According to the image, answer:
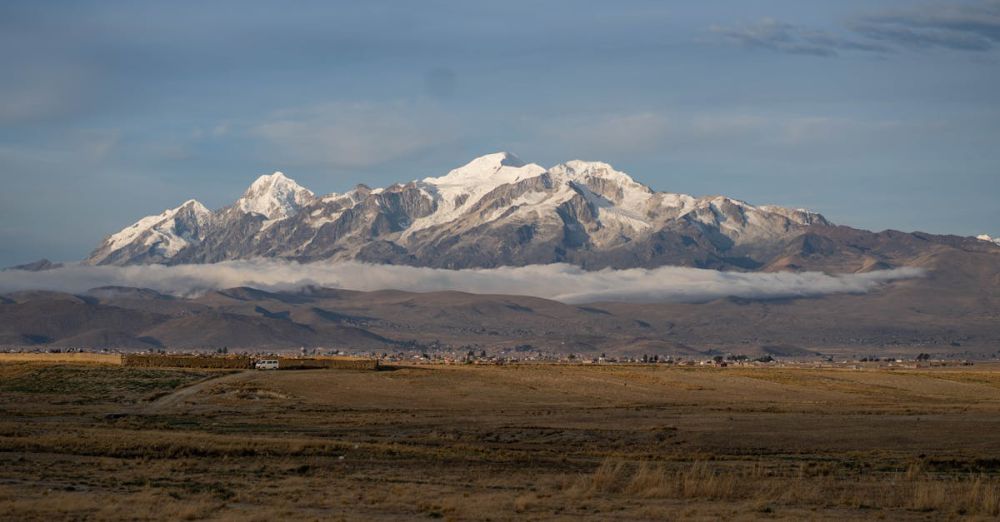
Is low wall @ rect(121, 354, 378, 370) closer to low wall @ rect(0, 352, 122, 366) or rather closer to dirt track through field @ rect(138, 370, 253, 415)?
low wall @ rect(0, 352, 122, 366)

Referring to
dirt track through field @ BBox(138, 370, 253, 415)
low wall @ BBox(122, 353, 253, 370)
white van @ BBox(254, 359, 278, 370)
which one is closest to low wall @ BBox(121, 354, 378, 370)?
low wall @ BBox(122, 353, 253, 370)

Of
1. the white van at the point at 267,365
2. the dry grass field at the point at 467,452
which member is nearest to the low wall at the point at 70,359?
the white van at the point at 267,365

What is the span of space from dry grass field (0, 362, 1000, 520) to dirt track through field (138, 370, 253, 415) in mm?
317

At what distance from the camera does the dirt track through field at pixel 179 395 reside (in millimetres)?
84312

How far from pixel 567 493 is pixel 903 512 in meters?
10.3

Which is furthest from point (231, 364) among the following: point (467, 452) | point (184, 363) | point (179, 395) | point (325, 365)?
point (467, 452)

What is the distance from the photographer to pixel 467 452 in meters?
55.4

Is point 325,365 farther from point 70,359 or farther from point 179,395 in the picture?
point 179,395

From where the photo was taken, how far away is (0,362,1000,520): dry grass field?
39344 millimetres

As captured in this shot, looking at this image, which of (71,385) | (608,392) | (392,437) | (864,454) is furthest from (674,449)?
(71,385)

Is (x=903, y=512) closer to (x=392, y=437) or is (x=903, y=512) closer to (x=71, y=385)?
(x=392, y=437)

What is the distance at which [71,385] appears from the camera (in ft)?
335

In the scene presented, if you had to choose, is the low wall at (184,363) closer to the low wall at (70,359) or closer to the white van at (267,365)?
the white van at (267,365)

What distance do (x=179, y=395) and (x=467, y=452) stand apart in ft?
145
